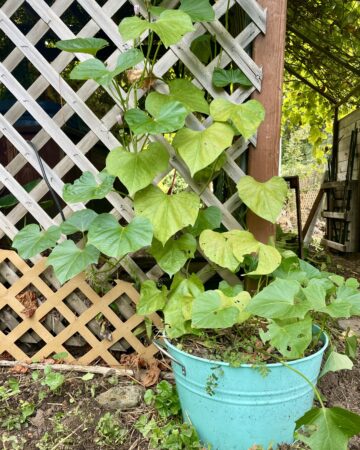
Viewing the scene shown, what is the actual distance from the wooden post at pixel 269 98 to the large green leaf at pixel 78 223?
0.60m

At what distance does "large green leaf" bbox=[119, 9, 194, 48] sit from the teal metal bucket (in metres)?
0.91

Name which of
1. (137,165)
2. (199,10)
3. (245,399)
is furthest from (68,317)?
(199,10)

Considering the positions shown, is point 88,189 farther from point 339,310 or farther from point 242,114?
point 339,310

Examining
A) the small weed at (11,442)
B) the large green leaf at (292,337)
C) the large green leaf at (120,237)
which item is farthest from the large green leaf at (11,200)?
the large green leaf at (292,337)

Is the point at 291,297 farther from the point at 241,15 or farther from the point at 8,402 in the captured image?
the point at 241,15

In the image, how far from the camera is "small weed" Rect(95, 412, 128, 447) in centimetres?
129

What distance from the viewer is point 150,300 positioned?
141cm

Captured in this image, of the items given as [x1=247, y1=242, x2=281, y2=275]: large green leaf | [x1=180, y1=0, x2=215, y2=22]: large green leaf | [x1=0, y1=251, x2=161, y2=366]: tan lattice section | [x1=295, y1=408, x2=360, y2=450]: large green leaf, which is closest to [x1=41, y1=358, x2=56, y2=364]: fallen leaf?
[x1=0, y1=251, x2=161, y2=366]: tan lattice section

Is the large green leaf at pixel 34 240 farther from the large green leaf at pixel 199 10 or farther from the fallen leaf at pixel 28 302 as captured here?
the large green leaf at pixel 199 10

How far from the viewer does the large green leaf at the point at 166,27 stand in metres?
1.21

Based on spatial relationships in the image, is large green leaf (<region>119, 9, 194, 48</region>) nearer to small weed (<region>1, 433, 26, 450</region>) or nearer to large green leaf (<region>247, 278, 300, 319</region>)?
large green leaf (<region>247, 278, 300, 319</region>)

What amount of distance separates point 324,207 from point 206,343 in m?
4.31

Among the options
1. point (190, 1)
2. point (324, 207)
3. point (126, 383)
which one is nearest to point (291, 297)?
point (126, 383)

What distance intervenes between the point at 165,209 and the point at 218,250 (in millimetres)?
214
